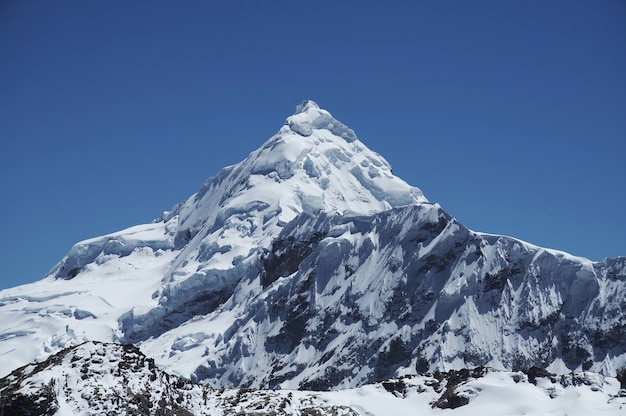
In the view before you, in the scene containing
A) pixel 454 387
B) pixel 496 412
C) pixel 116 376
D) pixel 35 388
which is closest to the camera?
pixel 35 388

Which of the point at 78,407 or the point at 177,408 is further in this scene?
the point at 177,408

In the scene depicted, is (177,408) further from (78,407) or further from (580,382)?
(580,382)

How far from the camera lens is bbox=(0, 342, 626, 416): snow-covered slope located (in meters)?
88.8

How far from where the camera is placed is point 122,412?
3521 inches

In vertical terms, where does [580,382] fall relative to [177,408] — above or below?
above

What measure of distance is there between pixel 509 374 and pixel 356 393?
20.4 m

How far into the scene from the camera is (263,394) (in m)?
113

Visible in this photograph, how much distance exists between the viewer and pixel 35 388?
86562 millimetres

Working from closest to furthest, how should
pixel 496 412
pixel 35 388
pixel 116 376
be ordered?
pixel 35 388 < pixel 116 376 < pixel 496 412

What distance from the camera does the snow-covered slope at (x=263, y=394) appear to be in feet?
291

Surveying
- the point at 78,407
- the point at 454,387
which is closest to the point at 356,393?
the point at 454,387

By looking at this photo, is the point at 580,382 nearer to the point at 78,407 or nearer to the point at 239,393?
the point at 239,393

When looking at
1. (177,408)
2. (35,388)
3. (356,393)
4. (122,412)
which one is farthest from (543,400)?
(35,388)

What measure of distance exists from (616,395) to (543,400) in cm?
923
